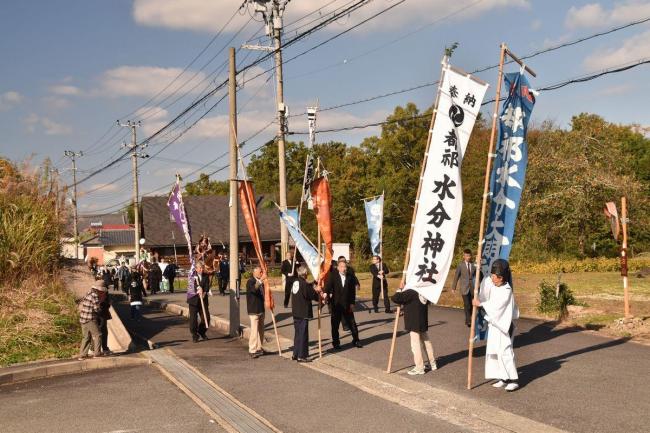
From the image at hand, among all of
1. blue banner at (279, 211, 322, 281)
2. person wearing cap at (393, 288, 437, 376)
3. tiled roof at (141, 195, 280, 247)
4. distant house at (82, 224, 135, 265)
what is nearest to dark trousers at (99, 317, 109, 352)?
blue banner at (279, 211, 322, 281)

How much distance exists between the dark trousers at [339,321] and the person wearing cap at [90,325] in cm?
466

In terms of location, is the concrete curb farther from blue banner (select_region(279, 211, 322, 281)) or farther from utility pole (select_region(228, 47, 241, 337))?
utility pole (select_region(228, 47, 241, 337))

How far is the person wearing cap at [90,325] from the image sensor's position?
12.8 meters

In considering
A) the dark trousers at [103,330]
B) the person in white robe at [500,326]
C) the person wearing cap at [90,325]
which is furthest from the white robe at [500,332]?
the dark trousers at [103,330]

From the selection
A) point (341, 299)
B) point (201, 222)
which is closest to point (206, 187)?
point (201, 222)

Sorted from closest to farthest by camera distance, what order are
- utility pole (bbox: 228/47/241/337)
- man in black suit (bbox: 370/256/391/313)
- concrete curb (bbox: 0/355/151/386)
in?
1. concrete curb (bbox: 0/355/151/386)
2. utility pole (bbox: 228/47/241/337)
3. man in black suit (bbox: 370/256/391/313)

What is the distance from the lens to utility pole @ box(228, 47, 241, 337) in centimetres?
1670

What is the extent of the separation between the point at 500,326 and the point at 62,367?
25.4 ft

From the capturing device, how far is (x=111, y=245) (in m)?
80.1

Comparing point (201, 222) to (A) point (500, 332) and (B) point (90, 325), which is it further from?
(A) point (500, 332)

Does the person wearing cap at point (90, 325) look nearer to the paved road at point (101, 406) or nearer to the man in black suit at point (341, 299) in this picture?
the paved road at point (101, 406)

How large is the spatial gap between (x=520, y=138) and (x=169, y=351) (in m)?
8.40

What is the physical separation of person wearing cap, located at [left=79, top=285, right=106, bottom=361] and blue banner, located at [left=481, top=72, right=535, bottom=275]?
24.4 ft

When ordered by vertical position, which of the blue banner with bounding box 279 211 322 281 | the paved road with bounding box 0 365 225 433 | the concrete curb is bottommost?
the paved road with bounding box 0 365 225 433
